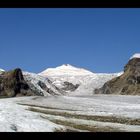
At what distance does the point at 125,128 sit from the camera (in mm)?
37562
